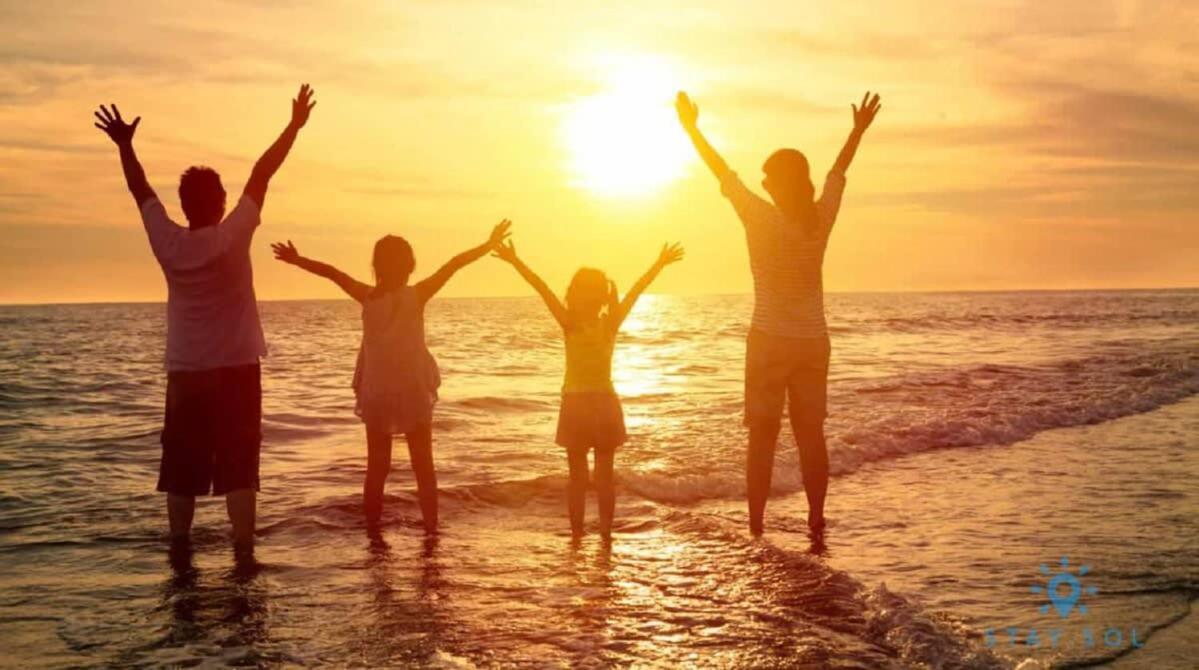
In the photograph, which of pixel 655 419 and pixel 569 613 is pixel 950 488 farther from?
pixel 655 419

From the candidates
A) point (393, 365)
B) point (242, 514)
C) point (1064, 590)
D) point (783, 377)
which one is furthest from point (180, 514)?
point (1064, 590)

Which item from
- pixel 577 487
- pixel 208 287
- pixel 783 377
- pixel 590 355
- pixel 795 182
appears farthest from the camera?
pixel 577 487

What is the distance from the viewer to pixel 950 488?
30.9ft

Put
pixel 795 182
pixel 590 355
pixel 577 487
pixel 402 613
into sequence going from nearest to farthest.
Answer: pixel 402 613
pixel 795 182
pixel 590 355
pixel 577 487

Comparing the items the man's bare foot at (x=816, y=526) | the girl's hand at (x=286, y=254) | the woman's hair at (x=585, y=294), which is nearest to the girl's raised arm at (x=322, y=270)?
the girl's hand at (x=286, y=254)

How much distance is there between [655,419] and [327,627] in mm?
10217

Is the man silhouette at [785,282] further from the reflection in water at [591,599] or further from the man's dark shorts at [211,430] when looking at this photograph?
the man's dark shorts at [211,430]

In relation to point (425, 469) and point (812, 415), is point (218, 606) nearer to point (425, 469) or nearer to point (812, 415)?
point (425, 469)

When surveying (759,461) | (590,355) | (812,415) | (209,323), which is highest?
(209,323)

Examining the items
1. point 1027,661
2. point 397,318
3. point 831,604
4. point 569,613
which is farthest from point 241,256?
point 1027,661

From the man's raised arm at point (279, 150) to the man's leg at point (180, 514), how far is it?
1.98 metres

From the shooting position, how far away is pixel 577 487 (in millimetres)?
7453

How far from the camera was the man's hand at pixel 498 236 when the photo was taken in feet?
23.4

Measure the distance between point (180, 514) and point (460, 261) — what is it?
8.06 feet
